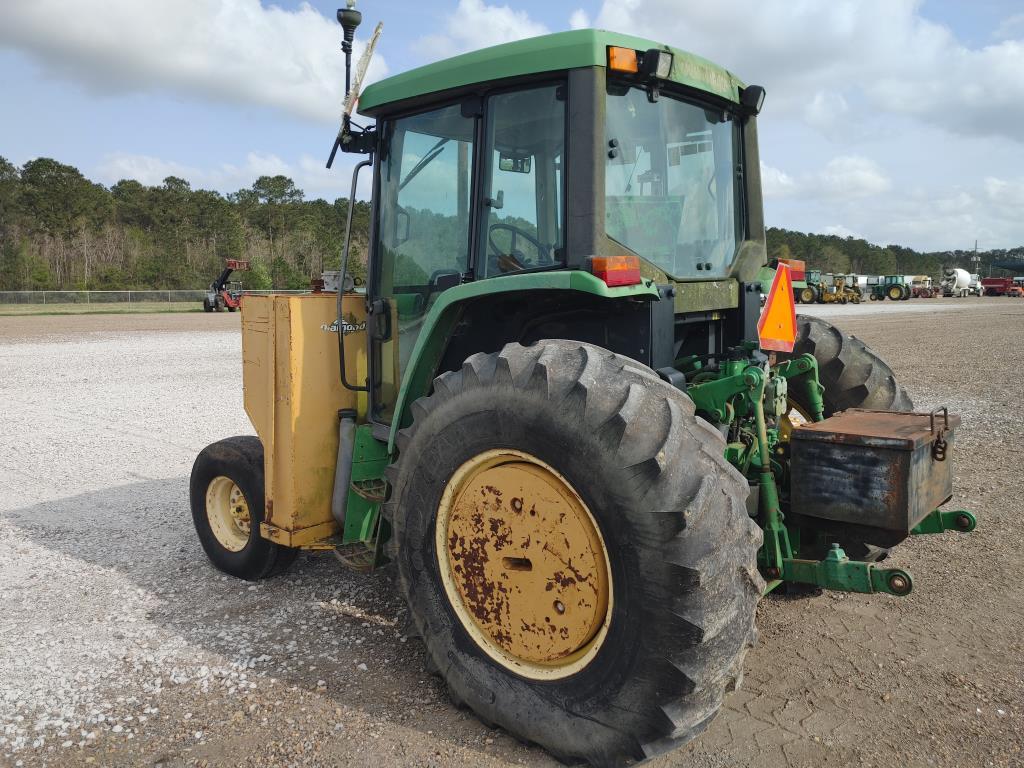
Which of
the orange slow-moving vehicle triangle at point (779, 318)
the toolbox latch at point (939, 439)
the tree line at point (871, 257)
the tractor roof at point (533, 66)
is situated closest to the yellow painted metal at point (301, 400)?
the tractor roof at point (533, 66)

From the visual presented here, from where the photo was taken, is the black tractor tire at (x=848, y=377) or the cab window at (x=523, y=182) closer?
the cab window at (x=523, y=182)

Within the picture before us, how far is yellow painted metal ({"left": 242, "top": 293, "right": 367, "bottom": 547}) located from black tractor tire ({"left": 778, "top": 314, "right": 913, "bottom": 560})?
2.65 meters

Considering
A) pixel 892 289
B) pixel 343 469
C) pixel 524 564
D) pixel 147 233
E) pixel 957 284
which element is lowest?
pixel 524 564

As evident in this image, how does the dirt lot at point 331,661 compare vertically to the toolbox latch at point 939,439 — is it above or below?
below

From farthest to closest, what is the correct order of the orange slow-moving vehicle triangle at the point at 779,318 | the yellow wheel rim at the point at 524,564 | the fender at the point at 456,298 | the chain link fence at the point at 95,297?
the chain link fence at the point at 95,297
the orange slow-moving vehicle triangle at the point at 779,318
the fender at the point at 456,298
the yellow wheel rim at the point at 524,564

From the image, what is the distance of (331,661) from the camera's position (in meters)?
3.47

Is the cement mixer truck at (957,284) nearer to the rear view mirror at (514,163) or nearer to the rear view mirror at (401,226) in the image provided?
the rear view mirror at (401,226)

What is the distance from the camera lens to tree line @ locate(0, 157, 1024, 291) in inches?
2136

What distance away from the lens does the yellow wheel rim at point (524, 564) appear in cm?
260

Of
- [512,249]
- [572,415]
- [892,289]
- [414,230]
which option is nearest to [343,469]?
[414,230]

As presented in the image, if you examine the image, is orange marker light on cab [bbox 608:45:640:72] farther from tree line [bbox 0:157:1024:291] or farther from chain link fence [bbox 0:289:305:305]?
tree line [bbox 0:157:1024:291]

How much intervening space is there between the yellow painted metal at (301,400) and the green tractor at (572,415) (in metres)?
0.02

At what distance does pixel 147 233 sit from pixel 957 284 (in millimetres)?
69567

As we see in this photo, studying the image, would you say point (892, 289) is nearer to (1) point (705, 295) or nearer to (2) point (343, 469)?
(1) point (705, 295)
